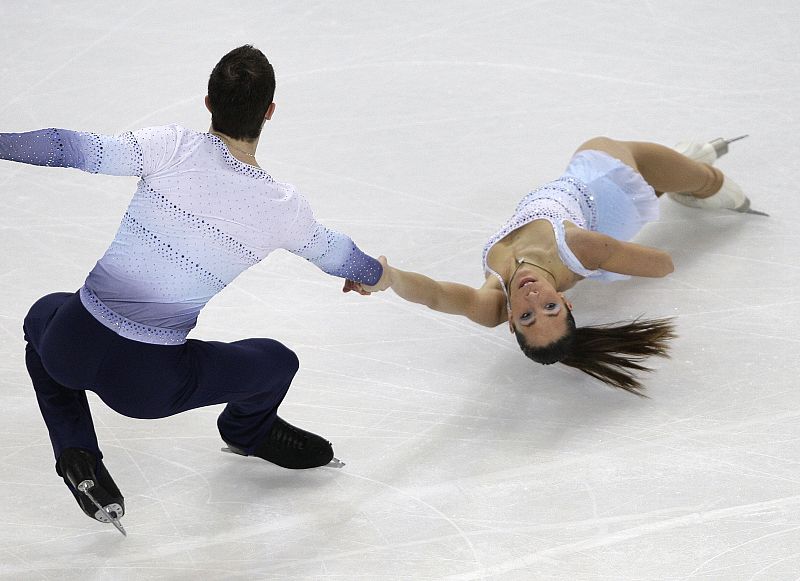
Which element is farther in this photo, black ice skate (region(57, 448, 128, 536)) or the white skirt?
the white skirt

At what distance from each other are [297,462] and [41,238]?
1.84 m

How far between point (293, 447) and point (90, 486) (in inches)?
28.1

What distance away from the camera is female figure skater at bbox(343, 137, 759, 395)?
4.04 meters

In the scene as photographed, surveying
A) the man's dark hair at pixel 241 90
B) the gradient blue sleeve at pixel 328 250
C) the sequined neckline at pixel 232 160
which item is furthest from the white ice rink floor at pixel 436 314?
the man's dark hair at pixel 241 90

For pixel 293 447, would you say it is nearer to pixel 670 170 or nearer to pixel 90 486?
pixel 90 486

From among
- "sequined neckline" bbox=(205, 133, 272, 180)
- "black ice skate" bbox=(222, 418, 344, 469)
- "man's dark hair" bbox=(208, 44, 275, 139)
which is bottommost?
"black ice skate" bbox=(222, 418, 344, 469)

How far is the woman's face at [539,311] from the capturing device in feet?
13.1

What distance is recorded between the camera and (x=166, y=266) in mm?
3043

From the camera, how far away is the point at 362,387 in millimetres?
4164

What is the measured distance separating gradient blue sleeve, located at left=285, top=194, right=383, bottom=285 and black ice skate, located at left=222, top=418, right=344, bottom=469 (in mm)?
578

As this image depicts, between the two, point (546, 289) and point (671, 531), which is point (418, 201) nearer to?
point (546, 289)

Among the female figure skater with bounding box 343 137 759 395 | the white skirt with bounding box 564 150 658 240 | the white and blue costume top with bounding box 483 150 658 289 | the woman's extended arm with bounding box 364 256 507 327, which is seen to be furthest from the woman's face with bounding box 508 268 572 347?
the white skirt with bounding box 564 150 658 240

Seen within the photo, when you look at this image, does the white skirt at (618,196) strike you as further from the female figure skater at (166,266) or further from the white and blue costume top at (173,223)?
the white and blue costume top at (173,223)

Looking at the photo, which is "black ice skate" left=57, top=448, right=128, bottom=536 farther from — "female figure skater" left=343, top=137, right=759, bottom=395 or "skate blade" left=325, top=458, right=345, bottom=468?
"female figure skater" left=343, top=137, right=759, bottom=395
